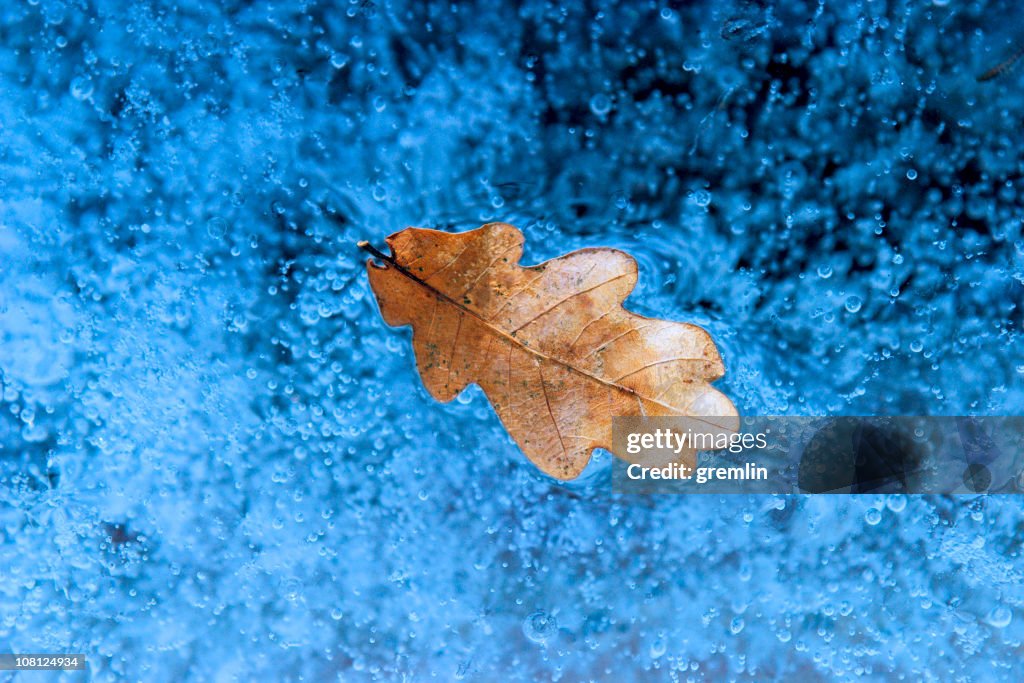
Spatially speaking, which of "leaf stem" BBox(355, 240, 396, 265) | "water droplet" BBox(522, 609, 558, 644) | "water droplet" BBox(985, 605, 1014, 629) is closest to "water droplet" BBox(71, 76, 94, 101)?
"leaf stem" BBox(355, 240, 396, 265)

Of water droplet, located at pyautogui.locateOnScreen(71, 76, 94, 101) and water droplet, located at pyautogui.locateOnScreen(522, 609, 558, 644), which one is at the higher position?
water droplet, located at pyautogui.locateOnScreen(71, 76, 94, 101)

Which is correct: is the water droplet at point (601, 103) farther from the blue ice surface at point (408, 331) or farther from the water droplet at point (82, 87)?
the water droplet at point (82, 87)

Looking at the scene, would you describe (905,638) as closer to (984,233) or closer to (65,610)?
(984,233)

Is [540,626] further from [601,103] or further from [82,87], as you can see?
[82,87]

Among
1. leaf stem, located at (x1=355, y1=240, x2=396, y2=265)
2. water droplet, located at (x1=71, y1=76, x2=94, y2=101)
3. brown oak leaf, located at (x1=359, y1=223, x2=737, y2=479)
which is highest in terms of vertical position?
water droplet, located at (x1=71, y1=76, x2=94, y2=101)

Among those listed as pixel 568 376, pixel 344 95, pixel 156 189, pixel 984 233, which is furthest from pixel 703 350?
pixel 156 189

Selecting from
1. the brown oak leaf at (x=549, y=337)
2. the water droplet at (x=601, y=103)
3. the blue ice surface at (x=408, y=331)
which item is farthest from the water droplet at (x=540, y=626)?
the water droplet at (x=601, y=103)

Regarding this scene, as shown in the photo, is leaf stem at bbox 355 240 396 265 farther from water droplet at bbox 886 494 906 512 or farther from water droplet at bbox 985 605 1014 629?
water droplet at bbox 985 605 1014 629

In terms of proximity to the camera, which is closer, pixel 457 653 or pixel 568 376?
pixel 568 376
